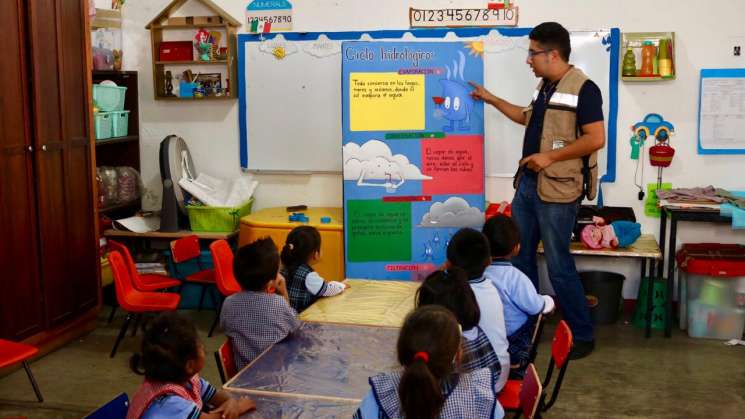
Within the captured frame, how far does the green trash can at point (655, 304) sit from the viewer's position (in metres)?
5.25

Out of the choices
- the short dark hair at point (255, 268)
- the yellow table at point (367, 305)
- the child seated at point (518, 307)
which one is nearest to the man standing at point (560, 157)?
the yellow table at point (367, 305)

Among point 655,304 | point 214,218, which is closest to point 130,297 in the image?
point 214,218

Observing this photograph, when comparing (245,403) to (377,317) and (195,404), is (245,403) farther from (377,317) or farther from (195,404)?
(377,317)

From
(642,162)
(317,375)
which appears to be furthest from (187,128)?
(317,375)

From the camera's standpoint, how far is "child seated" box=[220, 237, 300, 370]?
3.13m

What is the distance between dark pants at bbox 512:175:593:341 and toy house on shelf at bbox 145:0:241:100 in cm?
218

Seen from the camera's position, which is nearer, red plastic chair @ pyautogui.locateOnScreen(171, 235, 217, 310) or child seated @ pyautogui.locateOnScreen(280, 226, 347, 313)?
child seated @ pyautogui.locateOnScreen(280, 226, 347, 313)

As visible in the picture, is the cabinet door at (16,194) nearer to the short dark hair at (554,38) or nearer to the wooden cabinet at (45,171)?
the wooden cabinet at (45,171)

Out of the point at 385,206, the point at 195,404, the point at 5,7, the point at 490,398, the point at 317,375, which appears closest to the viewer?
the point at 490,398

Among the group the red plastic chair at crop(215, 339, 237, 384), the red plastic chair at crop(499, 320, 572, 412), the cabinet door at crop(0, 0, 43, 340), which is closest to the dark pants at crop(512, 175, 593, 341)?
the red plastic chair at crop(499, 320, 572, 412)

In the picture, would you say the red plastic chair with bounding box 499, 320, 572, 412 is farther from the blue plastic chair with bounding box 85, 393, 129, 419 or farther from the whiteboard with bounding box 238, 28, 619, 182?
the whiteboard with bounding box 238, 28, 619, 182

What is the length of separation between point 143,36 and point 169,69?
283mm

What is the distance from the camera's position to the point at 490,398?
2256 millimetres

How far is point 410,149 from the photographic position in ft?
16.7
